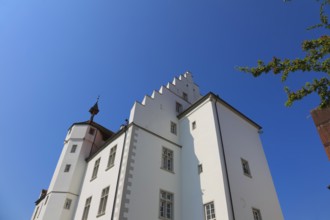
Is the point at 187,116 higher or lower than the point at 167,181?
higher

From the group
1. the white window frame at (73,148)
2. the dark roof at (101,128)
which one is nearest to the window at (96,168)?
the white window frame at (73,148)

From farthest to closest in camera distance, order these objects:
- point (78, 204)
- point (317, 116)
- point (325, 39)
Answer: point (78, 204), point (325, 39), point (317, 116)

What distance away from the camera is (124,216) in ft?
37.5

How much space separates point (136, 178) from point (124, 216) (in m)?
2.31

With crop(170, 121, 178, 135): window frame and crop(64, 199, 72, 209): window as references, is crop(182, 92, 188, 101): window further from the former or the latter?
crop(64, 199, 72, 209): window

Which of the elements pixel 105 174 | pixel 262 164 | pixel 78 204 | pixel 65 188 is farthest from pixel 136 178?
pixel 262 164

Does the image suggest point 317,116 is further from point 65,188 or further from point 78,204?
point 65,188

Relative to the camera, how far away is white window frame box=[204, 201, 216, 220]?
11.8 meters

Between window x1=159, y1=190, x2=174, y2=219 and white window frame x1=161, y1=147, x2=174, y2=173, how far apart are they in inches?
67.0

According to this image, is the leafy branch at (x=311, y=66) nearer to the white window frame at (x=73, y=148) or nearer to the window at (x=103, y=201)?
the window at (x=103, y=201)

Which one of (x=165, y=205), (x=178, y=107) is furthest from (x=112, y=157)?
(x=178, y=107)

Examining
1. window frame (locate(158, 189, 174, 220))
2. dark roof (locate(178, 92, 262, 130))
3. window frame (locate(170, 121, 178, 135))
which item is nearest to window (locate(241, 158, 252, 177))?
dark roof (locate(178, 92, 262, 130))

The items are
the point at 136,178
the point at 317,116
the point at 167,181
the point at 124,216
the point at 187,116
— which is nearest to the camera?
the point at 317,116

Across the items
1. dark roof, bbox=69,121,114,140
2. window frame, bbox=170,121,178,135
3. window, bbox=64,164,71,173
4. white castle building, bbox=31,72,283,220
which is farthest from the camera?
dark roof, bbox=69,121,114,140
